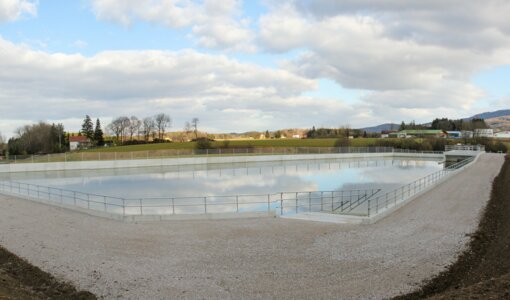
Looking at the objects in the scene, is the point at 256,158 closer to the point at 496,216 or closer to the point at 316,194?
the point at 316,194

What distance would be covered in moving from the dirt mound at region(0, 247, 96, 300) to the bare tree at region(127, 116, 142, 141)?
127515mm

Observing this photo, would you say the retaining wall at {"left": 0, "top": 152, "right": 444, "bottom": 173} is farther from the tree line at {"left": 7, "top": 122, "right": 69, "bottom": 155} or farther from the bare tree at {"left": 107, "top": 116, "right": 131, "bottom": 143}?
the bare tree at {"left": 107, "top": 116, "right": 131, "bottom": 143}

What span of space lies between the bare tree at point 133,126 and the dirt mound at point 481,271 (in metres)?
129

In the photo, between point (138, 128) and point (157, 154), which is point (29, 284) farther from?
point (138, 128)

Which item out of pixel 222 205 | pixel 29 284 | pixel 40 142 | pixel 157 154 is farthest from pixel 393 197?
pixel 40 142

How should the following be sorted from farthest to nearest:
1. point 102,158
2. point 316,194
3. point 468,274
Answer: point 102,158, point 316,194, point 468,274

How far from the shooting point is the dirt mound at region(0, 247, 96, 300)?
9156mm

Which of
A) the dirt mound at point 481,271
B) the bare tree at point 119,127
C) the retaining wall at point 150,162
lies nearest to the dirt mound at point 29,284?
the dirt mound at point 481,271

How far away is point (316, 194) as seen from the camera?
91.9ft

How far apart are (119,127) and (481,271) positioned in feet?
440

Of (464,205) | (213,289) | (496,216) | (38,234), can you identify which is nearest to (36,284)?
(213,289)

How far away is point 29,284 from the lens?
10.6 metres

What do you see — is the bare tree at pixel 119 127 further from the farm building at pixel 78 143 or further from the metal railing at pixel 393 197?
the metal railing at pixel 393 197

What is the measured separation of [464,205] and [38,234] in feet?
62.5
